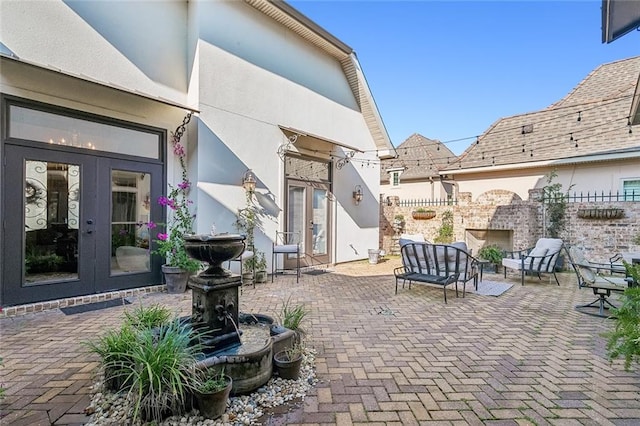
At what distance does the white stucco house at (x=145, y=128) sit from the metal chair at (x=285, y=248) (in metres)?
0.19

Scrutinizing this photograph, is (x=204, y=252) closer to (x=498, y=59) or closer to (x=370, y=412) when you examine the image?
(x=370, y=412)

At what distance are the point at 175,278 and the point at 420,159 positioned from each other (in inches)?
529

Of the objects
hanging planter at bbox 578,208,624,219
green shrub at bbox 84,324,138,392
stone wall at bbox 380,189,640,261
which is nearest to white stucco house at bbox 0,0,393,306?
green shrub at bbox 84,324,138,392

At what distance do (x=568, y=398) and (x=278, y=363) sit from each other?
2.23 m

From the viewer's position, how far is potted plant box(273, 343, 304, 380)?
8.30 feet

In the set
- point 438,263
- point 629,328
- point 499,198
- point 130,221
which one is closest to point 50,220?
point 130,221

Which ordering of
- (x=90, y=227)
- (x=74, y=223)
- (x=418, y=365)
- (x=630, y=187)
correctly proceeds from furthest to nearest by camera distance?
(x=630, y=187) < (x=90, y=227) < (x=74, y=223) < (x=418, y=365)

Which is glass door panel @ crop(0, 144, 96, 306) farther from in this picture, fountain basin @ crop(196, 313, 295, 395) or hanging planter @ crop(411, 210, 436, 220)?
hanging planter @ crop(411, 210, 436, 220)

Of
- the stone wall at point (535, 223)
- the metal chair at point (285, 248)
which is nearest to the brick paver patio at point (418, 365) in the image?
the metal chair at point (285, 248)

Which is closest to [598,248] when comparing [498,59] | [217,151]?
[498,59]

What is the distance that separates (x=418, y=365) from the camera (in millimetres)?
2896

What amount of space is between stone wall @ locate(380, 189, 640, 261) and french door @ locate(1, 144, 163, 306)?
27.0 feet

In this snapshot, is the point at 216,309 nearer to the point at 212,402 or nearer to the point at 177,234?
the point at 212,402

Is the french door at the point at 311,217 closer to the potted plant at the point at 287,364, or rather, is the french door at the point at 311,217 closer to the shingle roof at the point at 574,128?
the potted plant at the point at 287,364
